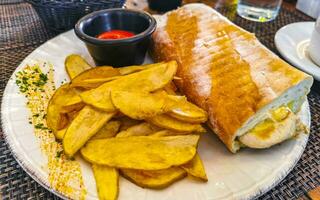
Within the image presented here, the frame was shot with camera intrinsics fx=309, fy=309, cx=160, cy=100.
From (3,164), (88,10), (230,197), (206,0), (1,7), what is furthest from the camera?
(206,0)

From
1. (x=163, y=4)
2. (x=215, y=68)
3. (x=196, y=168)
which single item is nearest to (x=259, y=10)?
(x=163, y=4)

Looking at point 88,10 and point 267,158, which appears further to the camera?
point 88,10

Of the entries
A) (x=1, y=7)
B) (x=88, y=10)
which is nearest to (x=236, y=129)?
(x=88, y=10)

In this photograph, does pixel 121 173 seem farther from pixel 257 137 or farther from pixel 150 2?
pixel 150 2

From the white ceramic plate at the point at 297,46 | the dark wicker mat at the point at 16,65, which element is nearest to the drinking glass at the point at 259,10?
the dark wicker mat at the point at 16,65

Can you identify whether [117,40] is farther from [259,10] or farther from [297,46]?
[259,10]

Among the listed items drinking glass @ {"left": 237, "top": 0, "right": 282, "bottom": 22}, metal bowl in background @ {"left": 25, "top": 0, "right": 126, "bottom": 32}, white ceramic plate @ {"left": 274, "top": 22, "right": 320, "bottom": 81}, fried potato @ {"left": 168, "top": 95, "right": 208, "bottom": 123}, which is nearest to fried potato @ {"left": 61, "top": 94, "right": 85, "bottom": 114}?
fried potato @ {"left": 168, "top": 95, "right": 208, "bottom": 123}
